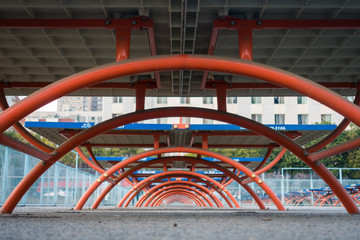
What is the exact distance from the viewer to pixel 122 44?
11594 millimetres

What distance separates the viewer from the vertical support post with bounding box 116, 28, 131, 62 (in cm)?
1149

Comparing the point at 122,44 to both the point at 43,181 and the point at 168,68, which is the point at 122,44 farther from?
the point at 43,181

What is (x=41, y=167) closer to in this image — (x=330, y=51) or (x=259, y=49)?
(x=259, y=49)

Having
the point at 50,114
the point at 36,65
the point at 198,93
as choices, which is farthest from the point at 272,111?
the point at 50,114

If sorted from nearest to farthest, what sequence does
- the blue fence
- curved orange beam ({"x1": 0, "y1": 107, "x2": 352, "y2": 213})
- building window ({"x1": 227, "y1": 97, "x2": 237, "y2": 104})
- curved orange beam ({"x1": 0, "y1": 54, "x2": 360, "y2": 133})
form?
1. curved orange beam ({"x1": 0, "y1": 54, "x2": 360, "y2": 133})
2. curved orange beam ({"x1": 0, "y1": 107, "x2": 352, "y2": 213})
3. the blue fence
4. building window ({"x1": 227, "y1": 97, "x2": 237, "y2": 104})

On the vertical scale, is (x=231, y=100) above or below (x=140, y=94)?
above

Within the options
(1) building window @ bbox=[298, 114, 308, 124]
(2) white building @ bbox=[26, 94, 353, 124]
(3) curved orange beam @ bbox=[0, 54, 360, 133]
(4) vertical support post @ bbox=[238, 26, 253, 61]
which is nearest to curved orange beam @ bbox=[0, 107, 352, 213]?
(4) vertical support post @ bbox=[238, 26, 253, 61]

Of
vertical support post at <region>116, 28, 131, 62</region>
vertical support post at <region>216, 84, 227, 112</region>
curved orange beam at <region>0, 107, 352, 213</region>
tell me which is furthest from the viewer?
vertical support post at <region>216, 84, 227, 112</region>

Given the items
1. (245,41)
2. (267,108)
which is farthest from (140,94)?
(267,108)

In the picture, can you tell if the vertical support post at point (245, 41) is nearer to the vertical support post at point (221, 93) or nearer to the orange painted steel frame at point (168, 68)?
the orange painted steel frame at point (168, 68)

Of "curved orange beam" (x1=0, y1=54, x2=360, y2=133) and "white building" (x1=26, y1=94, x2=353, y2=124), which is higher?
"white building" (x1=26, y1=94, x2=353, y2=124)

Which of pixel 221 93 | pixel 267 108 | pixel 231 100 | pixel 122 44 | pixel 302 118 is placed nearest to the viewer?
pixel 122 44

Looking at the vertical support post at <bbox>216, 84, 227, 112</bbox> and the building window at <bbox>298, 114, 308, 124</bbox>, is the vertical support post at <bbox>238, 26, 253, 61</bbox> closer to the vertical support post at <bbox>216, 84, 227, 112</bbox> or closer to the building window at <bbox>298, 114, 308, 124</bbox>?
the vertical support post at <bbox>216, 84, 227, 112</bbox>

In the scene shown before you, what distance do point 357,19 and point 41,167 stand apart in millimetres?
10861
